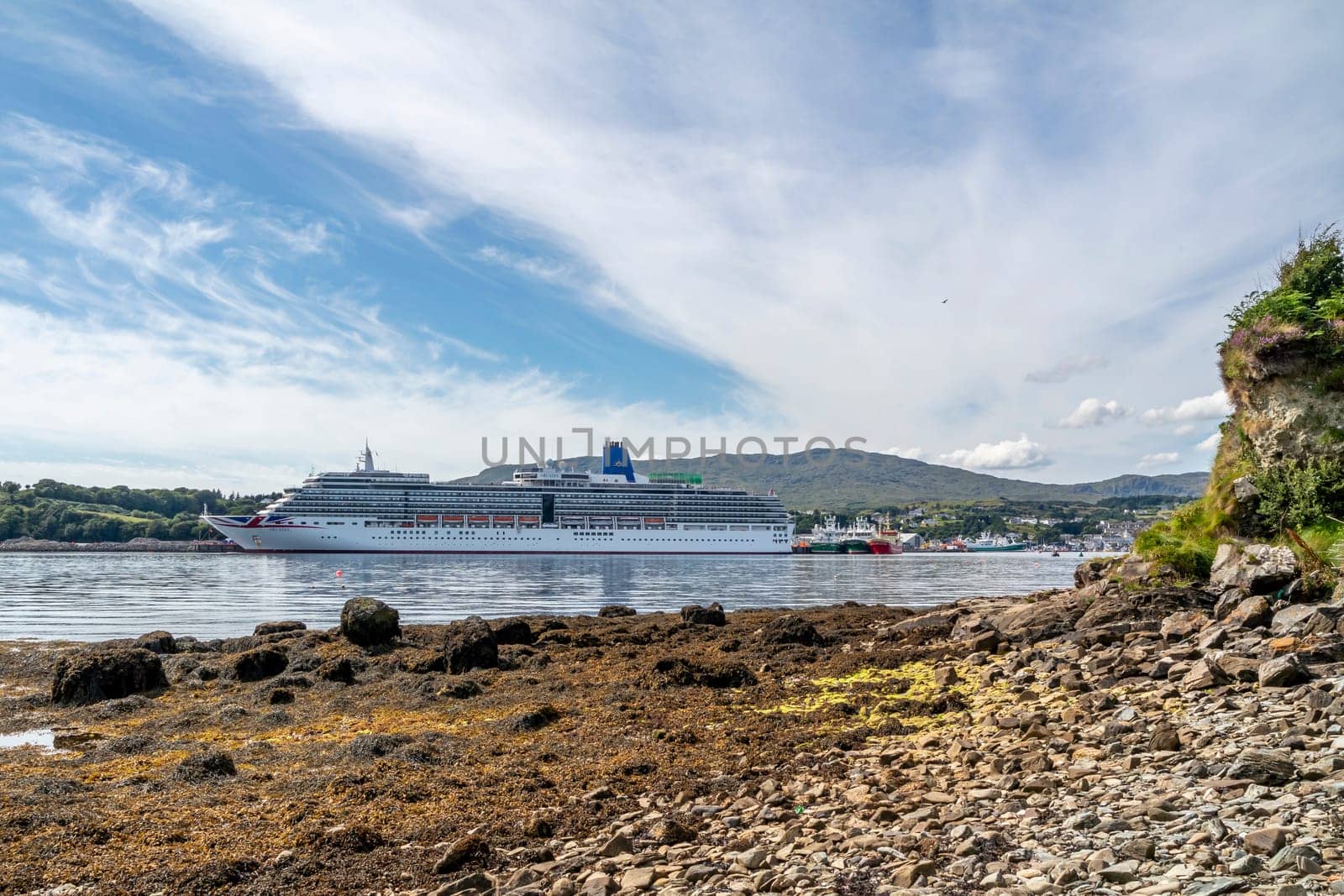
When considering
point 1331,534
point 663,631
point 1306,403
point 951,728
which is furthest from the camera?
point 663,631

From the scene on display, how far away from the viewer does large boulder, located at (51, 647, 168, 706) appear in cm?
1119

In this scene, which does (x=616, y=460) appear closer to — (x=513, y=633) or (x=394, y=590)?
(x=394, y=590)

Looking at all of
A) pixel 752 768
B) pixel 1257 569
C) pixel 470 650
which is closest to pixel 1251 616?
pixel 1257 569

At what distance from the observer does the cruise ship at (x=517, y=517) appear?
79438mm

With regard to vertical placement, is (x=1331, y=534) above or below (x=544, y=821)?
above

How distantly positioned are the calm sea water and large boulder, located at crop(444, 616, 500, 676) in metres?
9.75

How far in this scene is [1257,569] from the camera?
980cm

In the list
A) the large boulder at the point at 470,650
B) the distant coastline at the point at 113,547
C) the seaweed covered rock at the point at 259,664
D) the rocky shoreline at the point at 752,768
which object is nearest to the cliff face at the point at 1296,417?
the rocky shoreline at the point at 752,768

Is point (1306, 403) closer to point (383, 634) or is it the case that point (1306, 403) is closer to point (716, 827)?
point (716, 827)

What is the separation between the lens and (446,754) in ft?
25.9

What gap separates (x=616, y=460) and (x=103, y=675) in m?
85.2

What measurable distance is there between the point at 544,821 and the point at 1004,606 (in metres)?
13.0

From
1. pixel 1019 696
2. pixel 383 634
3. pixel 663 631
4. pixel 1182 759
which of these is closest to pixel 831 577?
pixel 663 631

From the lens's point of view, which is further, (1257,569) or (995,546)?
(995,546)
